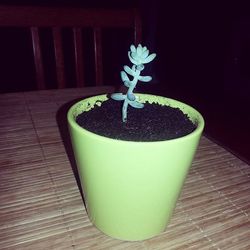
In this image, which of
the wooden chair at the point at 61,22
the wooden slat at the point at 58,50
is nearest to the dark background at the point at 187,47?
the wooden chair at the point at 61,22

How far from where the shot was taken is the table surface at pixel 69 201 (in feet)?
1.30

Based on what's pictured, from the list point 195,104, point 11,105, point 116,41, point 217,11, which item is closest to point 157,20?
point 116,41

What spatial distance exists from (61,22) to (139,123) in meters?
0.82

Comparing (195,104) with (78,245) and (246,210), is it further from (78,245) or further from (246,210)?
(78,245)

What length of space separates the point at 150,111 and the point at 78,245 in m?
0.22

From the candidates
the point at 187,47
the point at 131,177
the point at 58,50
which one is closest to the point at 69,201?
the point at 131,177

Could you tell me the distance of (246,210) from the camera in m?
0.46

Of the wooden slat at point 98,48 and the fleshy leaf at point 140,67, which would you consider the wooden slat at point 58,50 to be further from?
the fleshy leaf at point 140,67

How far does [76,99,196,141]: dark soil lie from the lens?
35 cm

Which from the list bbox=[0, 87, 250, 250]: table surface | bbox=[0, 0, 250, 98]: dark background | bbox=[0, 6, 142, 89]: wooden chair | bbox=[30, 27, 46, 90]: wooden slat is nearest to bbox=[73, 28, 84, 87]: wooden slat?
bbox=[0, 6, 142, 89]: wooden chair

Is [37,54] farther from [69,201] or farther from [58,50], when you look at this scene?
[69,201]

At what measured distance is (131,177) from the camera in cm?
34

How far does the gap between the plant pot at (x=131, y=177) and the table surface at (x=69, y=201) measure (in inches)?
1.2

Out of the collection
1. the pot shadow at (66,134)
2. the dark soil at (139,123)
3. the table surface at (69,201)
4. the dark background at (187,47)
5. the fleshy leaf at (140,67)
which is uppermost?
the fleshy leaf at (140,67)
